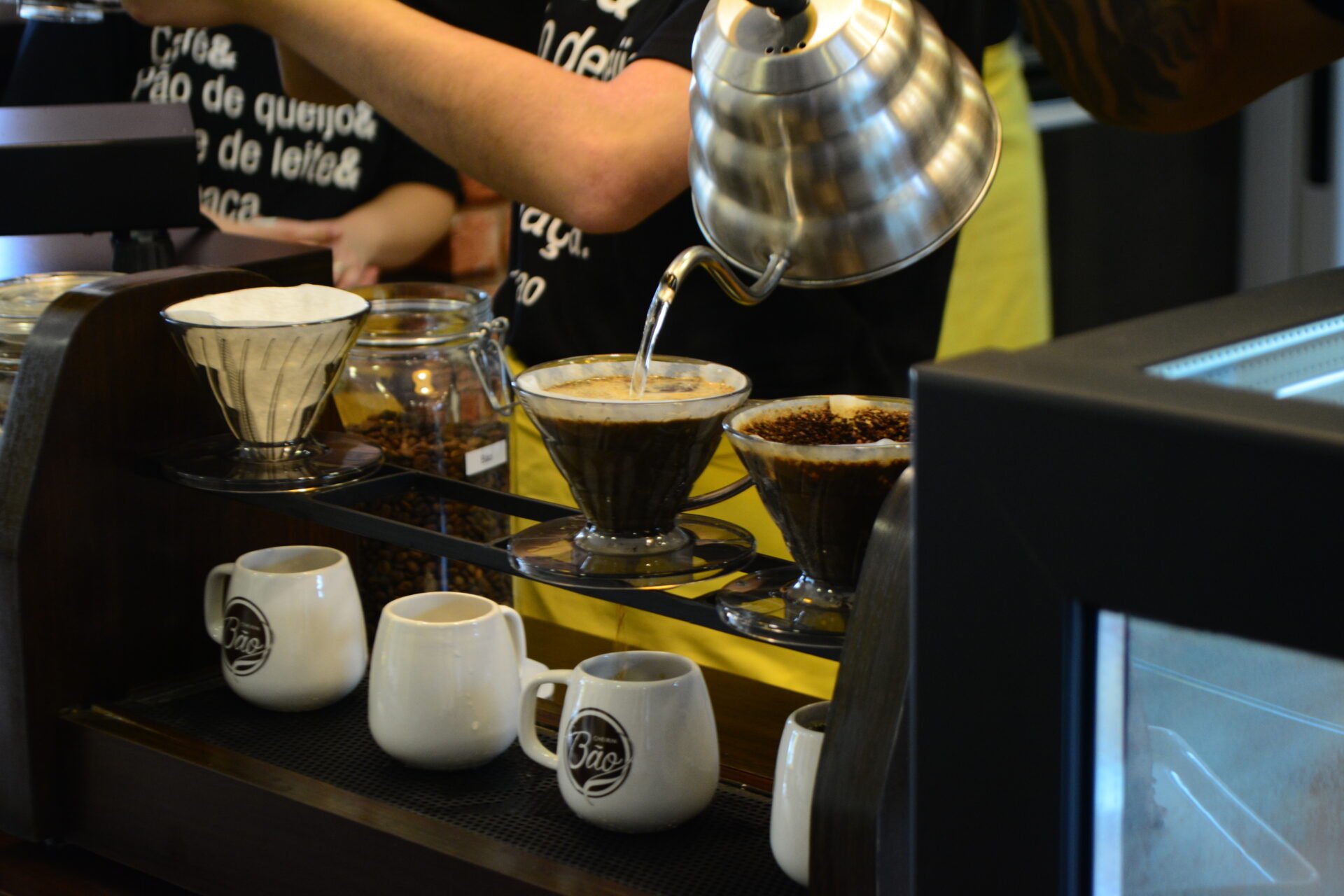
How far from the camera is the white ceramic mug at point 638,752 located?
2.36 feet

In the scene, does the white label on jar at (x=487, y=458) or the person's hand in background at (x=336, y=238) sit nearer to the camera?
the white label on jar at (x=487, y=458)

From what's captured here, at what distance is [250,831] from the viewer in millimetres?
790

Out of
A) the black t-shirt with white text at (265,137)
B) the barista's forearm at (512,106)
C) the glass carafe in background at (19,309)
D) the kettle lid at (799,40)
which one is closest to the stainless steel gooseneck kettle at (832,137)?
the kettle lid at (799,40)

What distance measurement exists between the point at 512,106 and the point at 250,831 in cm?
60

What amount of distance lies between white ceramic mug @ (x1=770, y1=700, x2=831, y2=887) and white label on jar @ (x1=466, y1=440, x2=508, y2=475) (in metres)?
0.49

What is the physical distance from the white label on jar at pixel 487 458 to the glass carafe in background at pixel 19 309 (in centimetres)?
30

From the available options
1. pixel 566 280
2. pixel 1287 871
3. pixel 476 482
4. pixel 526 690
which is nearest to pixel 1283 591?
pixel 1287 871

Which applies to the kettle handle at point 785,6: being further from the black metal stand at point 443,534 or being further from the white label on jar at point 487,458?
the white label on jar at point 487,458

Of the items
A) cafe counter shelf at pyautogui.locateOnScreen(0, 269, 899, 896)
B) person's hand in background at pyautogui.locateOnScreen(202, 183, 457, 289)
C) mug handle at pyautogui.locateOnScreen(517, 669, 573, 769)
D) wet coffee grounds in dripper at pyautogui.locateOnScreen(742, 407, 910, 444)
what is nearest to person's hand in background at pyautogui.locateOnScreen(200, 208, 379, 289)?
person's hand in background at pyautogui.locateOnScreen(202, 183, 457, 289)

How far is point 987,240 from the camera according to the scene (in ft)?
6.07

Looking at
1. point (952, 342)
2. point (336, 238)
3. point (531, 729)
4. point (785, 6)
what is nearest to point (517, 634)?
point (531, 729)

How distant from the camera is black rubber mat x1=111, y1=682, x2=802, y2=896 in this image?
698 millimetres

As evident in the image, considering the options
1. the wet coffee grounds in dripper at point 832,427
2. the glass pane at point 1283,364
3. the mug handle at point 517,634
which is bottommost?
the mug handle at point 517,634

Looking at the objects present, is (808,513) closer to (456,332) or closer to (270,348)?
(270,348)
